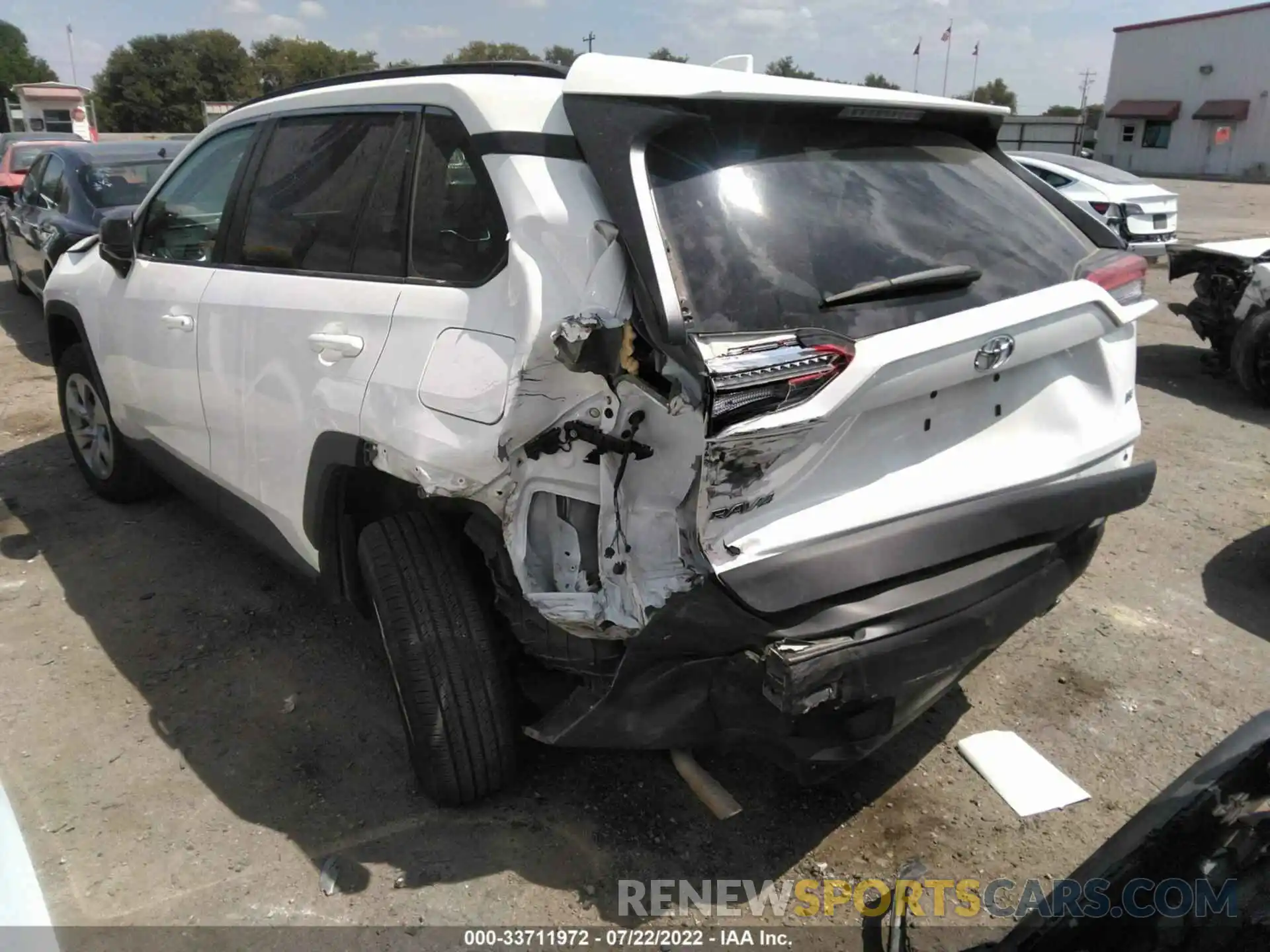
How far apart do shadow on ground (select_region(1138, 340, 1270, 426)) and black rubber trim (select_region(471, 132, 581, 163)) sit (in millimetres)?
5924

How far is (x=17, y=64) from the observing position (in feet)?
239

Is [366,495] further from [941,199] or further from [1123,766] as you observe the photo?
[1123,766]

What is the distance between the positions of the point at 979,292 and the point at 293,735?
8.20 ft

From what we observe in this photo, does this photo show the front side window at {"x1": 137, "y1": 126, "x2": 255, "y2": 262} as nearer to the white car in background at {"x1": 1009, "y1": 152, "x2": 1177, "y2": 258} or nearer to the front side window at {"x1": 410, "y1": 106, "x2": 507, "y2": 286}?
the front side window at {"x1": 410, "y1": 106, "x2": 507, "y2": 286}

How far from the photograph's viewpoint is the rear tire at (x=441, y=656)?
2.54m

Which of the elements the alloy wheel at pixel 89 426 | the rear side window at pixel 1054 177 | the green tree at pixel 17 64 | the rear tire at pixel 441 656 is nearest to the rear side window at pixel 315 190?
the rear tire at pixel 441 656

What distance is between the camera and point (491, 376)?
6.99ft

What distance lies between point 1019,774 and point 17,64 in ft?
302

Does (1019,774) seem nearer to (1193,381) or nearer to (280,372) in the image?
(280,372)

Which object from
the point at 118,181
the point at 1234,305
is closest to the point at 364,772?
A: the point at 1234,305

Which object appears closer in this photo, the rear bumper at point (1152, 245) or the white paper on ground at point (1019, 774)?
the white paper on ground at point (1019, 774)

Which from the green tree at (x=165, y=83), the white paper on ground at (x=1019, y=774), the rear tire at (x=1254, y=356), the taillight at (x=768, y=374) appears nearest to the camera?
the taillight at (x=768, y=374)

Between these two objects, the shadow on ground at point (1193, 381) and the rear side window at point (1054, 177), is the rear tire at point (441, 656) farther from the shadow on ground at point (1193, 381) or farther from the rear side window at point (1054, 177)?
the rear side window at point (1054, 177)

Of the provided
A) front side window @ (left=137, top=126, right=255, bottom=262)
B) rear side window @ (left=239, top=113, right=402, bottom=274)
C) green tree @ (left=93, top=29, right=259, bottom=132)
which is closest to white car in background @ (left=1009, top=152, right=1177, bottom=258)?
front side window @ (left=137, top=126, right=255, bottom=262)
